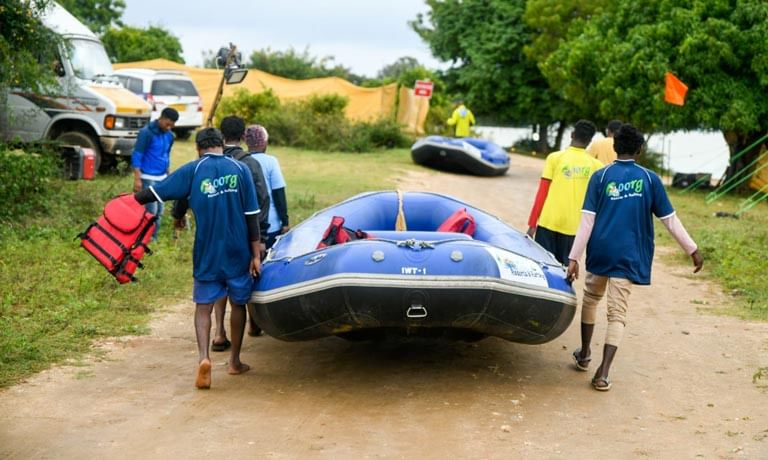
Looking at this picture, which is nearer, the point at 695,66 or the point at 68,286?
the point at 68,286

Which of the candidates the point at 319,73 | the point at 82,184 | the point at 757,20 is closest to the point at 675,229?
the point at 82,184

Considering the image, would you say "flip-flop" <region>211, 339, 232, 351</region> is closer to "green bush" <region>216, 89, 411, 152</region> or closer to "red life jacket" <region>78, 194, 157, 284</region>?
"red life jacket" <region>78, 194, 157, 284</region>

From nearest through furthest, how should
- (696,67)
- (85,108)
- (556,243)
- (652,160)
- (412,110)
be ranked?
(556,243)
(85,108)
(696,67)
(652,160)
(412,110)

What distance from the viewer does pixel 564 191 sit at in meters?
8.58

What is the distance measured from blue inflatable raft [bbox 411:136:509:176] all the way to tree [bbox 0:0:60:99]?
12281mm

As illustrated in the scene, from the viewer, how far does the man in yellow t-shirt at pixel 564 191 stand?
8.54m

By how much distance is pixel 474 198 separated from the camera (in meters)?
19.7

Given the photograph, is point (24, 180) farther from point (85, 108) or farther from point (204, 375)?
point (204, 375)

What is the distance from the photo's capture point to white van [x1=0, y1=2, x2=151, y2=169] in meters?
17.5

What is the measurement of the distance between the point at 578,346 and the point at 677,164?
31129mm

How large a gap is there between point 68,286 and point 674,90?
1422cm

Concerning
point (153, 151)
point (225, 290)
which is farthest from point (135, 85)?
point (225, 290)

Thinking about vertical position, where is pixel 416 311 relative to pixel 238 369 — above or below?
above

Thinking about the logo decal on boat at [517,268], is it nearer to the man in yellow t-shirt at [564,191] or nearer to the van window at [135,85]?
the man in yellow t-shirt at [564,191]
